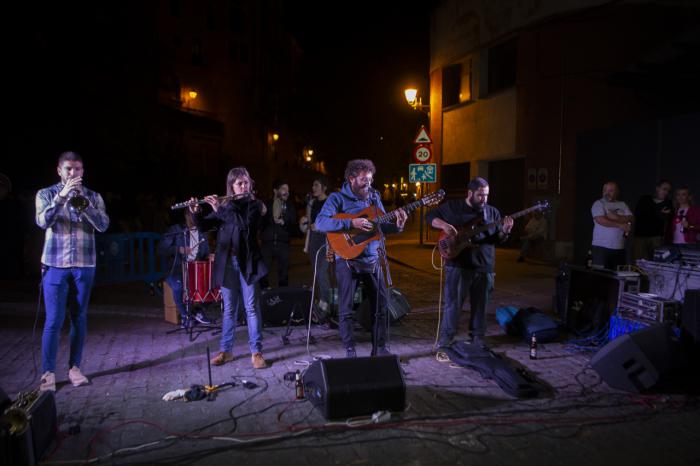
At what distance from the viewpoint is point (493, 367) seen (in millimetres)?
5113

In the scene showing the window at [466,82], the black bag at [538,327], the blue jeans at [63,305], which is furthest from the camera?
the window at [466,82]

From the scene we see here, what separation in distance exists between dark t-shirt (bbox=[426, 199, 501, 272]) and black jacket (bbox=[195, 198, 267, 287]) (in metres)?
2.14

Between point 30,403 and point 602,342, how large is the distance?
622 centimetres

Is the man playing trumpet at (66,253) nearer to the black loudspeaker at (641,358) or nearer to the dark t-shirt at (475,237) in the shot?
the dark t-shirt at (475,237)

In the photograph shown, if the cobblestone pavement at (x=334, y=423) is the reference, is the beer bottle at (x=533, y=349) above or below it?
above

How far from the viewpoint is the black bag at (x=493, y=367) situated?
477cm

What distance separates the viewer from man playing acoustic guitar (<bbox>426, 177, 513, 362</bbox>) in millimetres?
5977

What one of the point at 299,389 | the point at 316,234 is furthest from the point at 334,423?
the point at 316,234

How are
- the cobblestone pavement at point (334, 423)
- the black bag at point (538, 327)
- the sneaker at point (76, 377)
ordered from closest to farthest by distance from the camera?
1. the cobblestone pavement at point (334, 423)
2. the sneaker at point (76, 377)
3. the black bag at point (538, 327)

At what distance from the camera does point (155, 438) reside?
3.94m

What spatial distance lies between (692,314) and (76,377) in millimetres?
6184

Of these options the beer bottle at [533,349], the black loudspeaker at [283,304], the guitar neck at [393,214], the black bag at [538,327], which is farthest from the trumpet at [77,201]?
the black bag at [538,327]

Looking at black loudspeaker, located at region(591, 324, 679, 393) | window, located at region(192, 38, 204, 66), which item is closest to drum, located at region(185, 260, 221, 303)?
black loudspeaker, located at region(591, 324, 679, 393)

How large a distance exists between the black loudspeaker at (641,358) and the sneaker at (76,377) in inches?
202
